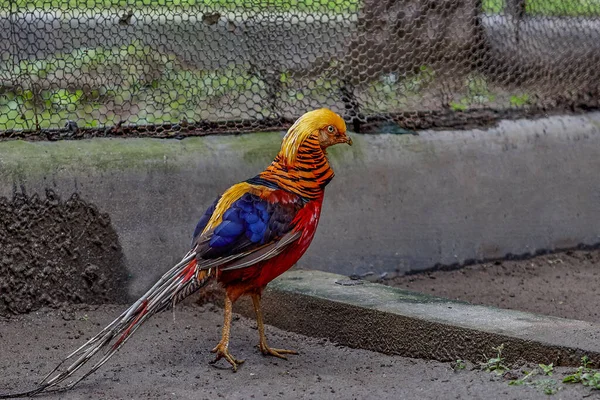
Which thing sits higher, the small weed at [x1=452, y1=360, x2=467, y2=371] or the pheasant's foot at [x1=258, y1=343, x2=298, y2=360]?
the pheasant's foot at [x1=258, y1=343, x2=298, y2=360]

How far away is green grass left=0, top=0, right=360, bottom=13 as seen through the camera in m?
4.87

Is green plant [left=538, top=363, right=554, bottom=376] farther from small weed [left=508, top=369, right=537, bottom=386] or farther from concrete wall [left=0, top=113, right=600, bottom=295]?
concrete wall [left=0, top=113, right=600, bottom=295]

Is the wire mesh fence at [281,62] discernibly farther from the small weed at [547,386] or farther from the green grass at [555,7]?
the small weed at [547,386]

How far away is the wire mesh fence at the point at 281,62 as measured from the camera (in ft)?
16.1

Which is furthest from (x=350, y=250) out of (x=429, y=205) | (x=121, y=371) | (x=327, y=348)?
(x=121, y=371)

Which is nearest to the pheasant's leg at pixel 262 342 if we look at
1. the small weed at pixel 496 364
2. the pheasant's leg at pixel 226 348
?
the pheasant's leg at pixel 226 348

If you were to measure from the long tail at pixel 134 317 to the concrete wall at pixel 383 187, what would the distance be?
86 centimetres

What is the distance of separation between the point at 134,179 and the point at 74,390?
136 cm

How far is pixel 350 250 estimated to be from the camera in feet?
18.0

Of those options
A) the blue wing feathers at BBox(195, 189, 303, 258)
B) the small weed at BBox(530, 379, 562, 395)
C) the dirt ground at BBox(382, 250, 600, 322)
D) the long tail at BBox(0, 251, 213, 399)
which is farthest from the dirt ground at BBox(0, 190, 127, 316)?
the small weed at BBox(530, 379, 562, 395)

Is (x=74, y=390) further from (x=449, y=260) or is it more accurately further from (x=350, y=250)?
(x=449, y=260)

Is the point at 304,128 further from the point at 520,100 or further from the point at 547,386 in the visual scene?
the point at 520,100

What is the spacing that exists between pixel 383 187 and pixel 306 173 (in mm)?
1437

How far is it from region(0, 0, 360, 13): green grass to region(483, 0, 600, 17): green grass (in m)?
0.98
